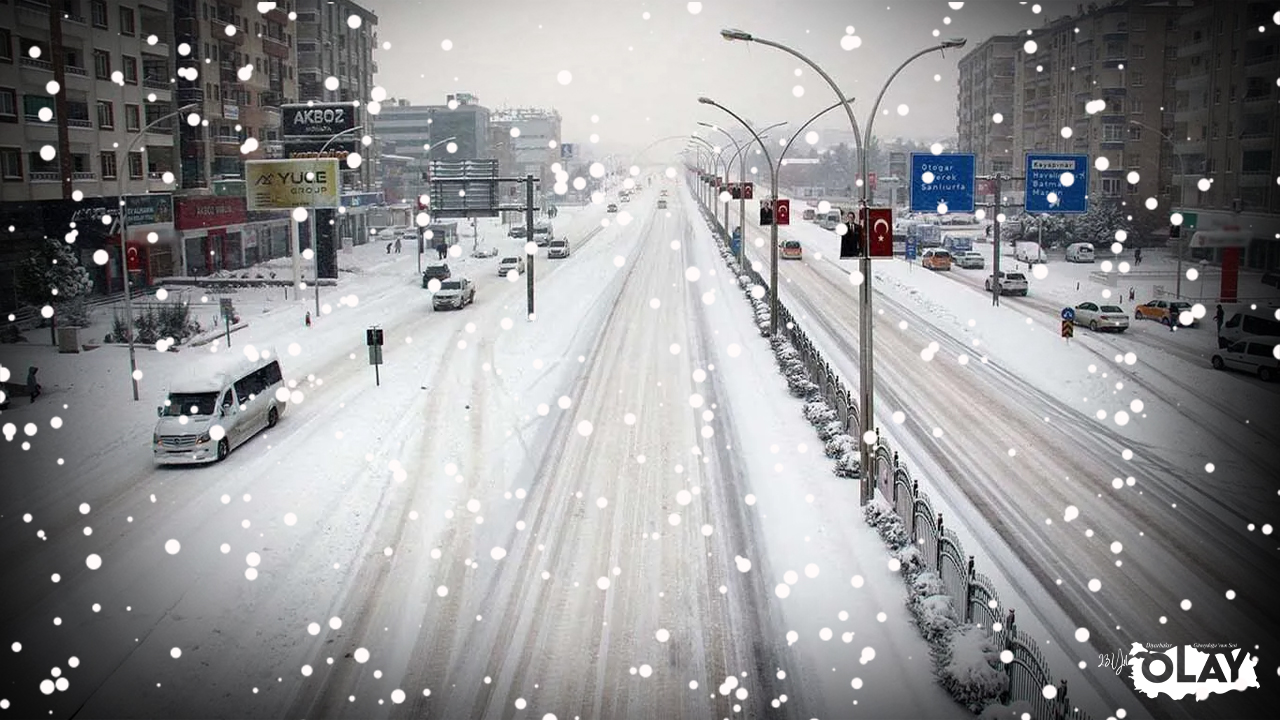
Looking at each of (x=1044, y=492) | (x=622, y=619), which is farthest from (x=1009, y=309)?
(x=622, y=619)

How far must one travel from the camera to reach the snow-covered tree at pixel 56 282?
1604 inches

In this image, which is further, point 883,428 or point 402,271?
point 402,271

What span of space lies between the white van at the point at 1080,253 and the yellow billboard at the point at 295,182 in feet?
169

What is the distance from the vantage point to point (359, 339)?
39.2 m

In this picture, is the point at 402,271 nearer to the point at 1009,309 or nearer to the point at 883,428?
the point at 1009,309

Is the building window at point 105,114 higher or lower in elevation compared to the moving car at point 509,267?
higher

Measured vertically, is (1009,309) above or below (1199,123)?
below

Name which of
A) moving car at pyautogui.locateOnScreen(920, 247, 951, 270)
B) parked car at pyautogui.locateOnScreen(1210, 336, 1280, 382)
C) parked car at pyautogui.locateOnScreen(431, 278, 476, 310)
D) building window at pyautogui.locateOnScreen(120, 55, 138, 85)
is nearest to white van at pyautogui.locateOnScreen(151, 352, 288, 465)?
parked car at pyautogui.locateOnScreen(431, 278, 476, 310)

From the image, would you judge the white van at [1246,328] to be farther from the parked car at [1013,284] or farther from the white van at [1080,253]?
the white van at [1080,253]

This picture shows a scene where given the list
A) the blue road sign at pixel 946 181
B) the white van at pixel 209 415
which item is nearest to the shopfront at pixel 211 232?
the white van at pixel 209 415

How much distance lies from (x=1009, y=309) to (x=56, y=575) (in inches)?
1606

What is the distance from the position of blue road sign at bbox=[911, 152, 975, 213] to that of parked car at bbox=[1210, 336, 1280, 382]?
43.8 ft

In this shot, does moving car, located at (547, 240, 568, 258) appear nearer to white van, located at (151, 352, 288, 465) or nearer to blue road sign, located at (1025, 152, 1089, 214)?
blue road sign, located at (1025, 152, 1089, 214)

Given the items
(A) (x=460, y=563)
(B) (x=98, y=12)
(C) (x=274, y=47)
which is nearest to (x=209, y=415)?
(A) (x=460, y=563)
